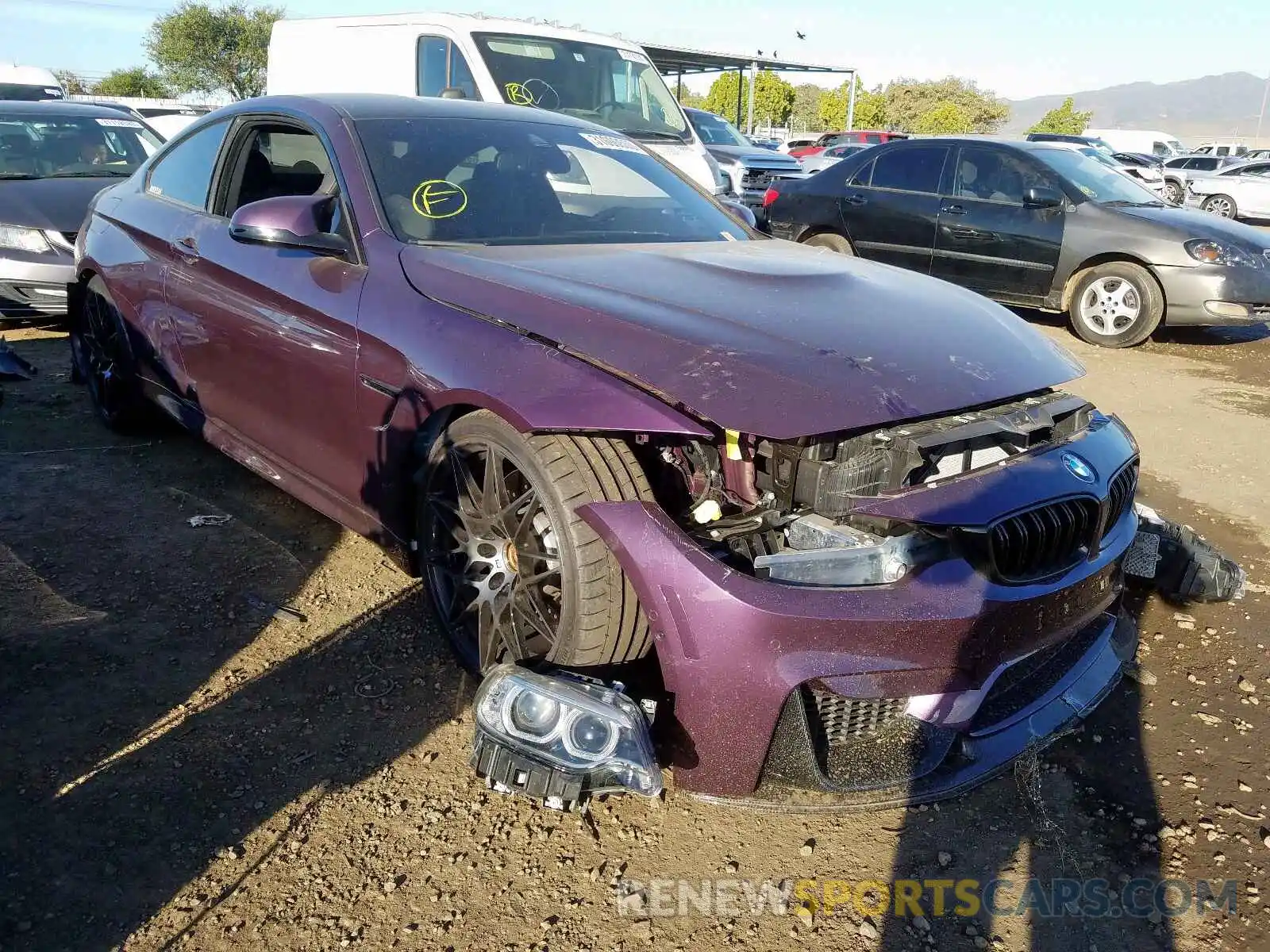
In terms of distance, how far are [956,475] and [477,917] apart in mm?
1416

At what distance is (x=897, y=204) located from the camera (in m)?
8.61

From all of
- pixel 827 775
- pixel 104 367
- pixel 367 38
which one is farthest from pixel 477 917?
pixel 367 38

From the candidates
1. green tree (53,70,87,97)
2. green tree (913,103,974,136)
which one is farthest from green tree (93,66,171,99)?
green tree (913,103,974,136)

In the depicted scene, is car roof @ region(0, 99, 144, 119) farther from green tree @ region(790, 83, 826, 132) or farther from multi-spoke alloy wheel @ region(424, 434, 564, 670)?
green tree @ region(790, 83, 826, 132)

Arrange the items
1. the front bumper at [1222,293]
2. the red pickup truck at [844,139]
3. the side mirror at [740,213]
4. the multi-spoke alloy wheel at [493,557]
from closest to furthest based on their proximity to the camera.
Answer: the multi-spoke alloy wheel at [493,557] < the side mirror at [740,213] < the front bumper at [1222,293] < the red pickup truck at [844,139]

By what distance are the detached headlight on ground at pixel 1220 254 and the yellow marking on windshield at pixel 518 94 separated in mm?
5243

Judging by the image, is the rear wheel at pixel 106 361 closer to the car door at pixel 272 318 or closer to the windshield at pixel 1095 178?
the car door at pixel 272 318

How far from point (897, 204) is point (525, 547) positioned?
23.5 feet

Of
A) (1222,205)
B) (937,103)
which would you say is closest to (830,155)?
(1222,205)

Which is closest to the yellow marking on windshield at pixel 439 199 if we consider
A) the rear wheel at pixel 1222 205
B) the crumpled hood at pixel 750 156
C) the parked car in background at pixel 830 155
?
the crumpled hood at pixel 750 156

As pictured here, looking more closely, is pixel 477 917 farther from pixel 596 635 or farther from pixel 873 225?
pixel 873 225

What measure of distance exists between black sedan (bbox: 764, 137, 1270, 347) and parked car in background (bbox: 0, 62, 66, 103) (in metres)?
12.1

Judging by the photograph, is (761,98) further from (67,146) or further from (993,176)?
(67,146)

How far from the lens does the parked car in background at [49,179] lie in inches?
257
